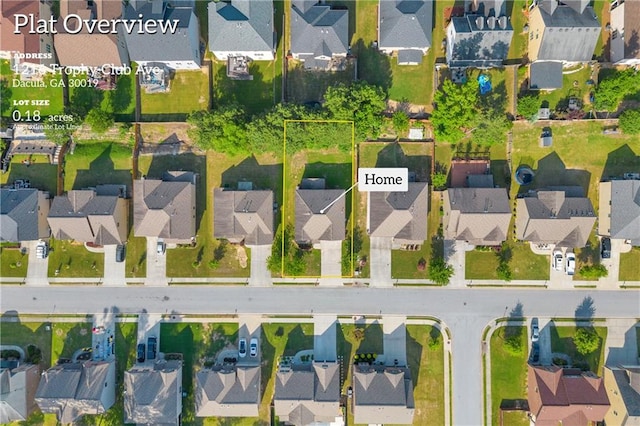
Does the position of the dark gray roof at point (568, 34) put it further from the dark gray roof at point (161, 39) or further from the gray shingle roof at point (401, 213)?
the dark gray roof at point (161, 39)

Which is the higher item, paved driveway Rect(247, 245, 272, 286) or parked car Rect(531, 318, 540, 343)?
paved driveway Rect(247, 245, 272, 286)

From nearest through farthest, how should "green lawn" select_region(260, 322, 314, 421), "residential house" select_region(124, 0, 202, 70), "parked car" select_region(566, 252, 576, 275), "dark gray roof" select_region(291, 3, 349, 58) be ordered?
"residential house" select_region(124, 0, 202, 70), "dark gray roof" select_region(291, 3, 349, 58), "parked car" select_region(566, 252, 576, 275), "green lawn" select_region(260, 322, 314, 421)

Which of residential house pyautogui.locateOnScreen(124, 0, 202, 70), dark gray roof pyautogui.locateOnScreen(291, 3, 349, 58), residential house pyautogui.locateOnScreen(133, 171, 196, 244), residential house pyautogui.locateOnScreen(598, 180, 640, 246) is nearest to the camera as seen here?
residential house pyautogui.locateOnScreen(124, 0, 202, 70)

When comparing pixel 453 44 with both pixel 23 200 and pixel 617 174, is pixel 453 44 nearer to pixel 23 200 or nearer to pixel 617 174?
pixel 617 174

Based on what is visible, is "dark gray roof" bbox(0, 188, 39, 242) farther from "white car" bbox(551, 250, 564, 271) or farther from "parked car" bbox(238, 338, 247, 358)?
"white car" bbox(551, 250, 564, 271)

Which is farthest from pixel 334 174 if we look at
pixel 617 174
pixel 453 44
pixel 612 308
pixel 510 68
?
pixel 612 308

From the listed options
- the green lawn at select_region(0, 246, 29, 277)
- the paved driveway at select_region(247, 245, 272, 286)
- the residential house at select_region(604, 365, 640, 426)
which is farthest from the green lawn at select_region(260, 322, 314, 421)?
the residential house at select_region(604, 365, 640, 426)

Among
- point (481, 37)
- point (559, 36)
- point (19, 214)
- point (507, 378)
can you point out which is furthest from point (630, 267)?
point (19, 214)
